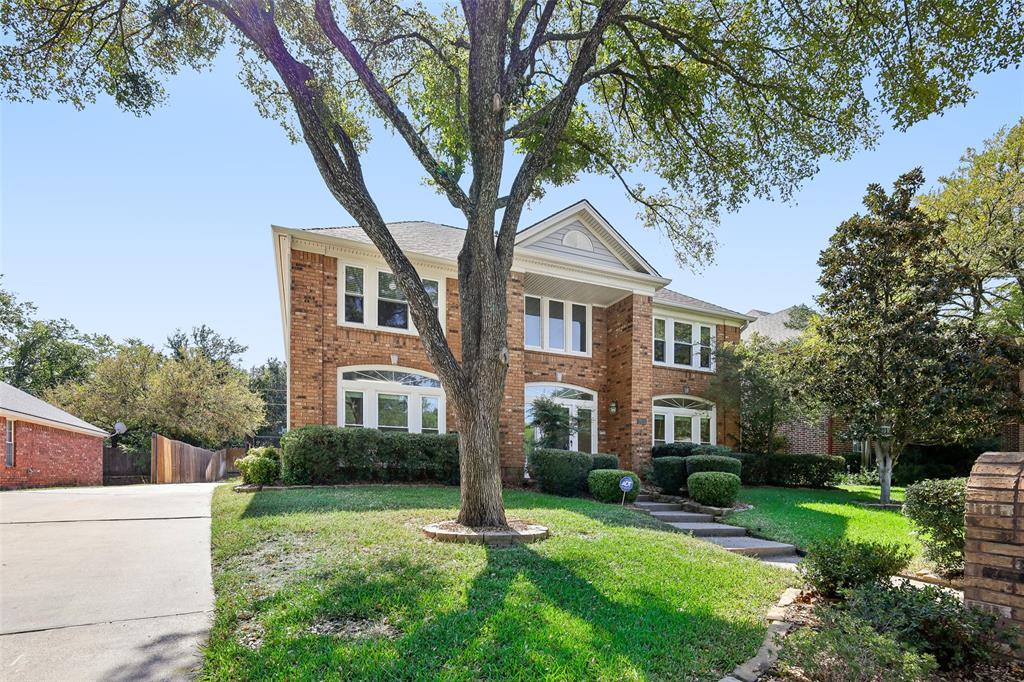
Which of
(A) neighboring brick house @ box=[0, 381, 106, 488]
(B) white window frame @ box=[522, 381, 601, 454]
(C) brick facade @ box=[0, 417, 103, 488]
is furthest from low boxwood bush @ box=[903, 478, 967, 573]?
(C) brick facade @ box=[0, 417, 103, 488]

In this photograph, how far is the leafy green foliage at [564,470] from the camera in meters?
11.9

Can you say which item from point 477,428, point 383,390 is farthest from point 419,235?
point 477,428

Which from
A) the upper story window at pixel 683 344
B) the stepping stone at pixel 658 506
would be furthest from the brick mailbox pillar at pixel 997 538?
the upper story window at pixel 683 344

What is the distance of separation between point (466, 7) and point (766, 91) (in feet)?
16.7

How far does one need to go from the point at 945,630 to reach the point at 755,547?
469 cm

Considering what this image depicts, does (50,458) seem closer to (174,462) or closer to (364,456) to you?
(174,462)

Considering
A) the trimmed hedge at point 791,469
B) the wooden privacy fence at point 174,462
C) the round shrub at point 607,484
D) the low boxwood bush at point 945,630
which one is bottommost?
the wooden privacy fence at point 174,462

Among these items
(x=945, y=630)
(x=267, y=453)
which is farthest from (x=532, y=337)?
(x=945, y=630)

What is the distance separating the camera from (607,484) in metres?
11.0

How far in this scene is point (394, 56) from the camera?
32.7 ft

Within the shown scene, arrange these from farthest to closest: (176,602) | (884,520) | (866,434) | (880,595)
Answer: (866,434) < (884,520) < (176,602) < (880,595)

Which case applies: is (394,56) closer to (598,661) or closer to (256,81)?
(256,81)

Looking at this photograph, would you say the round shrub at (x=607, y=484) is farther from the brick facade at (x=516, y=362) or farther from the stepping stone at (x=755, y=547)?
the stepping stone at (x=755, y=547)

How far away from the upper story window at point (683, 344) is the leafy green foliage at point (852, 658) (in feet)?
47.4
